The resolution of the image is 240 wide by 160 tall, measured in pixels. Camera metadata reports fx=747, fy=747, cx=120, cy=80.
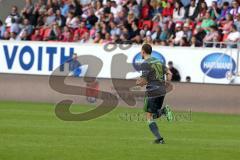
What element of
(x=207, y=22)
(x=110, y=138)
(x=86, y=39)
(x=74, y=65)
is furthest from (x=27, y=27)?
(x=110, y=138)

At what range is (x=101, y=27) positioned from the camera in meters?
28.8

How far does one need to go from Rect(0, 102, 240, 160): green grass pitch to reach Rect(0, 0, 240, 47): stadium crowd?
4.27 meters

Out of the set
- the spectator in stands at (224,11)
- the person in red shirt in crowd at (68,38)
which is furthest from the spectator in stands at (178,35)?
the person in red shirt in crowd at (68,38)

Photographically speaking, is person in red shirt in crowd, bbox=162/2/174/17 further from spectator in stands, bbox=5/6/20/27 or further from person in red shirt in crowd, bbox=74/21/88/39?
spectator in stands, bbox=5/6/20/27

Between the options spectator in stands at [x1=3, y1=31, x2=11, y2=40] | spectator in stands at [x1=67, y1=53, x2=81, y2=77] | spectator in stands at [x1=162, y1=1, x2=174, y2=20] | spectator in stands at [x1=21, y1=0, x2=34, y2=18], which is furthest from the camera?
spectator in stands at [x1=21, y1=0, x2=34, y2=18]

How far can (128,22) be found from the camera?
28734 millimetres

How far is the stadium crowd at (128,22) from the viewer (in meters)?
27.1

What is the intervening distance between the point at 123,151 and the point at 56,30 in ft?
50.4

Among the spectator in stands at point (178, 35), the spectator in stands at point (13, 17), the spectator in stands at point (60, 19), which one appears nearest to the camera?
the spectator in stands at point (178, 35)

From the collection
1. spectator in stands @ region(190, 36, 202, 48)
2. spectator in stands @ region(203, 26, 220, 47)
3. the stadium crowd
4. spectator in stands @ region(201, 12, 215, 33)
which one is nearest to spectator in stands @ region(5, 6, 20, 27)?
the stadium crowd

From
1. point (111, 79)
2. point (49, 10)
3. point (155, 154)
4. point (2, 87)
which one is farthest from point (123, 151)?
point (49, 10)

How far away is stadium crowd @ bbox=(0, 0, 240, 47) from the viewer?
27141mm

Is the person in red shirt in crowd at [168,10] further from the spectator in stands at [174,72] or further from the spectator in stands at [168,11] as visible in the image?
the spectator in stands at [174,72]

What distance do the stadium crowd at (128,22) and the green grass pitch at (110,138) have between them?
427 centimetres
